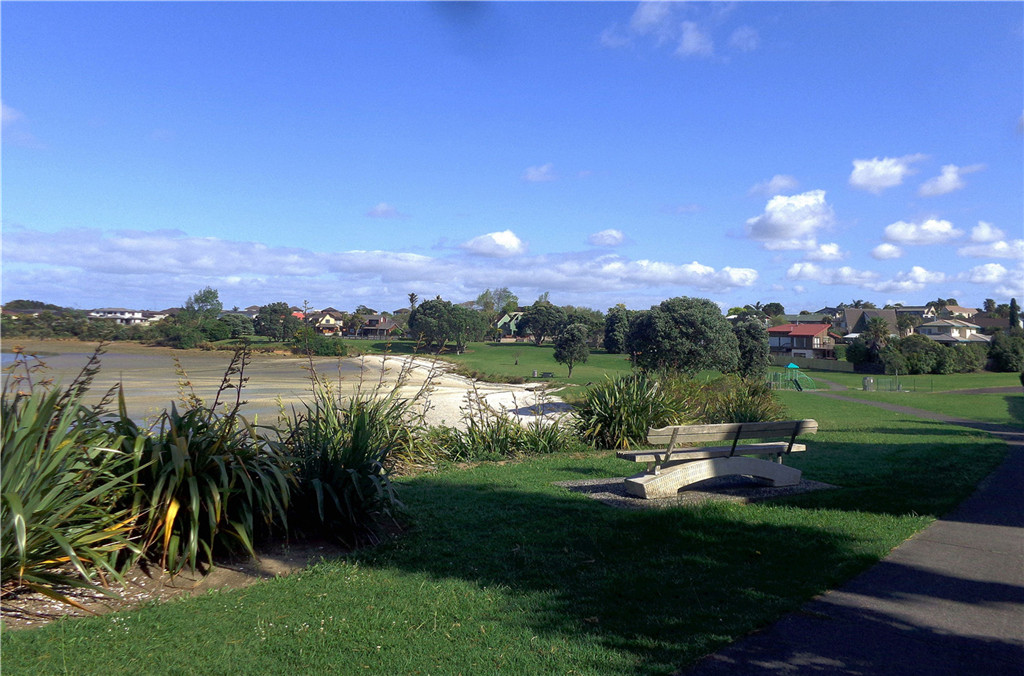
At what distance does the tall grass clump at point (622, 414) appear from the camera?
40.3 ft

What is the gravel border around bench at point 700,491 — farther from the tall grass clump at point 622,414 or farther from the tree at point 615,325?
the tree at point 615,325

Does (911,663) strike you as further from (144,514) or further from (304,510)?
(144,514)

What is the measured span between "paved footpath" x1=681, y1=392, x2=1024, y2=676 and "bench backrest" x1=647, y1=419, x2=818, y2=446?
2.22 meters

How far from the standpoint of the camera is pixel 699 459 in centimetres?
829

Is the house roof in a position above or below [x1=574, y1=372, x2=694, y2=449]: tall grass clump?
above

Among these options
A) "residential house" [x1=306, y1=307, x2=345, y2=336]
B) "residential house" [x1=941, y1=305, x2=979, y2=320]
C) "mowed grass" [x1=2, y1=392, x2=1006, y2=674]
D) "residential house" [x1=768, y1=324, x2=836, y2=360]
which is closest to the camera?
"mowed grass" [x1=2, y1=392, x2=1006, y2=674]

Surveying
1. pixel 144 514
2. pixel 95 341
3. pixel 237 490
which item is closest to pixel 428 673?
pixel 237 490

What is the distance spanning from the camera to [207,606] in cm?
436

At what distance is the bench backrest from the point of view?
24.3 feet

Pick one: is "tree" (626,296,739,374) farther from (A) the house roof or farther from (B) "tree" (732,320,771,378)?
(A) the house roof

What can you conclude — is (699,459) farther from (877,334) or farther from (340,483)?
(877,334)

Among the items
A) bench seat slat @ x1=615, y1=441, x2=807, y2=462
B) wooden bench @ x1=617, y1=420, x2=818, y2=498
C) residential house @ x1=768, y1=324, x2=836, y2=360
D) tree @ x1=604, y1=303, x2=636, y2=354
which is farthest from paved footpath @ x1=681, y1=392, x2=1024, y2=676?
residential house @ x1=768, y1=324, x2=836, y2=360

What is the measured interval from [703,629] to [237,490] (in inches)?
139

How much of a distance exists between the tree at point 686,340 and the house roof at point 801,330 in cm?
5592
